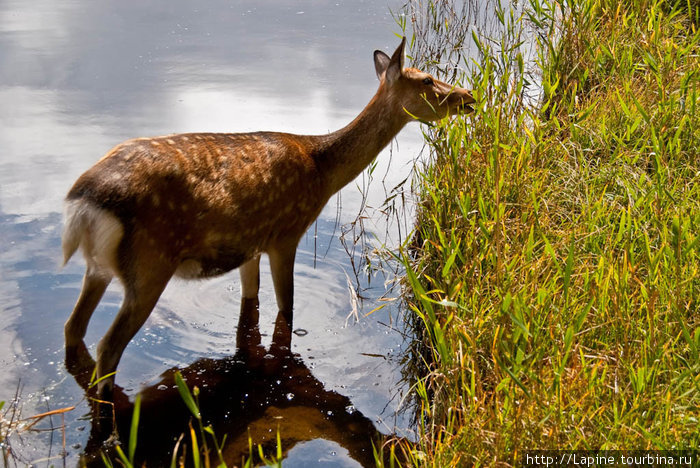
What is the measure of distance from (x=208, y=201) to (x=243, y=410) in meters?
0.99

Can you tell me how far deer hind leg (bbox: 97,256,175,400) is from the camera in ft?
12.7

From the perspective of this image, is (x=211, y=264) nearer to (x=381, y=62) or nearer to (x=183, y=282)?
(x=183, y=282)

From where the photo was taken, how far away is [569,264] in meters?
2.84

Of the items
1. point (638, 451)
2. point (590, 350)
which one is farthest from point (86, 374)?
point (638, 451)

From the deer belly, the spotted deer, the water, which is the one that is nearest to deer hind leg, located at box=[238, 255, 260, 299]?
the spotted deer

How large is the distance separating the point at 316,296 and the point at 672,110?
225 cm

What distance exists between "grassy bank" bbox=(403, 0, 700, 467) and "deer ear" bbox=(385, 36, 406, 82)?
44cm

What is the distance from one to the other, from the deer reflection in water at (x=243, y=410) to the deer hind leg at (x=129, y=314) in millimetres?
122

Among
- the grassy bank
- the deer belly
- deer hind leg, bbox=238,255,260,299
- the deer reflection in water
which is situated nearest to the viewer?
the grassy bank

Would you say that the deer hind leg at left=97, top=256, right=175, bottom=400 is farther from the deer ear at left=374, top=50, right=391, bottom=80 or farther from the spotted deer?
the deer ear at left=374, top=50, right=391, bottom=80

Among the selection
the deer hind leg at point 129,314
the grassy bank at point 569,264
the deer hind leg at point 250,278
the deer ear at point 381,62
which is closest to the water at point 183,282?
the deer hind leg at point 250,278

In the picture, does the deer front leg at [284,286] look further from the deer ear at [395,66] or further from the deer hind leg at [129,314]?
the deer ear at [395,66]

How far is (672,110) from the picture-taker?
15.9 feet

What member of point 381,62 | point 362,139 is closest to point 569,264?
point 362,139
